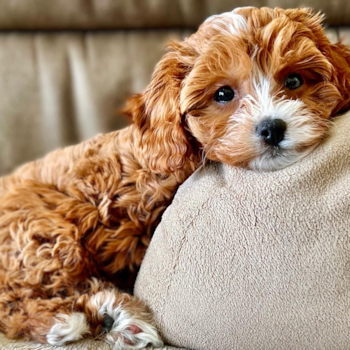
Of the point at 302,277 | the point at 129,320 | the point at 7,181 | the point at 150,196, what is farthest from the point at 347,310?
the point at 7,181

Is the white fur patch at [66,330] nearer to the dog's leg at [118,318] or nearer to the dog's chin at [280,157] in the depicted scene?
the dog's leg at [118,318]

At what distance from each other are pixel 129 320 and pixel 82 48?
136 centimetres

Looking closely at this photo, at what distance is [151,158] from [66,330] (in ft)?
1.79

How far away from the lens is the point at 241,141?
116 centimetres

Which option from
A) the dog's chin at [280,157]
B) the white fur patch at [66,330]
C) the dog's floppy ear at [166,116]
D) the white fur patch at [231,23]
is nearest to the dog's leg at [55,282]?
the white fur patch at [66,330]

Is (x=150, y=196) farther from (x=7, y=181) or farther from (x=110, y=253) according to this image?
(x=7, y=181)

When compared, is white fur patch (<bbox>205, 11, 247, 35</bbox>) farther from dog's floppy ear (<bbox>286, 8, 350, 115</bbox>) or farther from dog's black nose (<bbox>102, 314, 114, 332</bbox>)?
dog's black nose (<bbox>102, 314, 114, 332</bbox>)

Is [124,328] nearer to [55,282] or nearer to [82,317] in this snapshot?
[82,317]

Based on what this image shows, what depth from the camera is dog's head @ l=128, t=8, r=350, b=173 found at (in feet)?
3.76

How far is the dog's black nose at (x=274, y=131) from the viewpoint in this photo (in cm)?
113

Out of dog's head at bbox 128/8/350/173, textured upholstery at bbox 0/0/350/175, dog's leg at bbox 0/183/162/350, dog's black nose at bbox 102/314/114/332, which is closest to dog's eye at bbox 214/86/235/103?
dog's head at bbox 128/8/350/173

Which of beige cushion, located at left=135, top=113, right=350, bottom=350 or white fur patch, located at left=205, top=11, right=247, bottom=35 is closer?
beige cushion, located at left=135, top=113, right=350, bottom=350

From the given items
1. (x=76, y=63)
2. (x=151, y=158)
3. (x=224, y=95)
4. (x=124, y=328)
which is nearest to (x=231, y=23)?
(x=224, y=95)

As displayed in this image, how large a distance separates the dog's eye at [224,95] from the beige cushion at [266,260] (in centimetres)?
22
